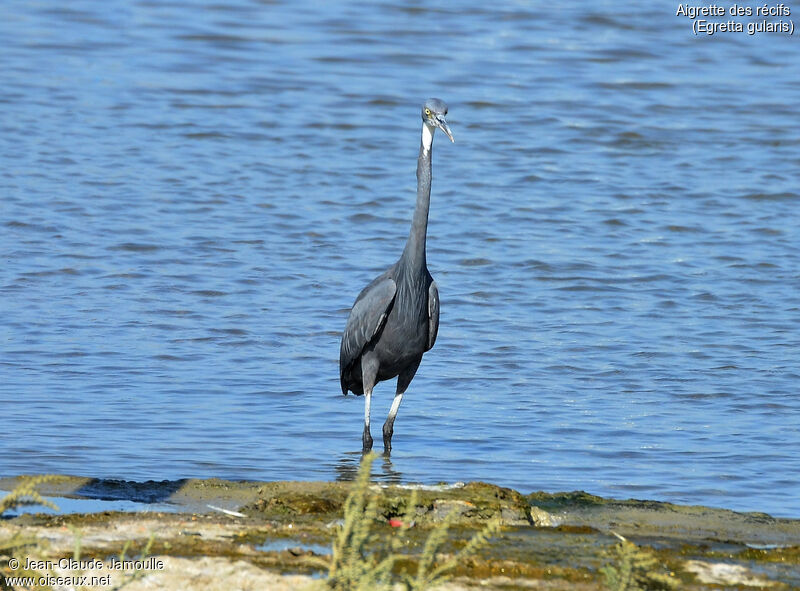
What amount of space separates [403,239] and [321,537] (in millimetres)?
8369

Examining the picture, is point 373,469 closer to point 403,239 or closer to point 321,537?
point 321,537

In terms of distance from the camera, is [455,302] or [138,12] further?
[138,12]

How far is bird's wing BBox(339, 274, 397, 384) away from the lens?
821 centimetres

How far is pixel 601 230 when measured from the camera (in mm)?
13688

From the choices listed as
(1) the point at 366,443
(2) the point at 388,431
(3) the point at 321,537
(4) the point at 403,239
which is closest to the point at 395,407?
(2) the point at 388,431

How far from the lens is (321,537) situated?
17.1ft

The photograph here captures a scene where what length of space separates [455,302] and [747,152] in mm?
6439

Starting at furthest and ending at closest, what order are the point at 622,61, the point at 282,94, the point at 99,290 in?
1. the point at 622,61
2. the point at 282,94
3. the point at 99,290

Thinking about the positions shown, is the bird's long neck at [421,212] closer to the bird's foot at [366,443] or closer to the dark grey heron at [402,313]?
the dark grey heron at [402,313]

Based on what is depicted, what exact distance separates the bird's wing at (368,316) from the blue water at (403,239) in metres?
0.55

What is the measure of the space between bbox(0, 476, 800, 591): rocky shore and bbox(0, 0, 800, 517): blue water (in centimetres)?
105

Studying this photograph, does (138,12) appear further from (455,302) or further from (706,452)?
(706,452)

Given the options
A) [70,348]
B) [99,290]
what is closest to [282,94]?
[99,290]

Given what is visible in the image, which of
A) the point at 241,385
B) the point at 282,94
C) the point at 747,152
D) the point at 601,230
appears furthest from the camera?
the point at 282,94
